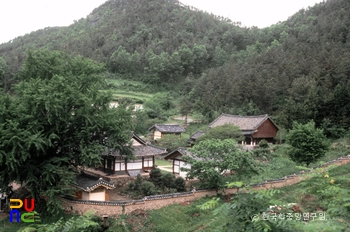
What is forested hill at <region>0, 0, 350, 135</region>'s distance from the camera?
38.4 m

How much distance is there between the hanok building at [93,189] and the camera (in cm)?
1988

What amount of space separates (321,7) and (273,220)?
91.9m

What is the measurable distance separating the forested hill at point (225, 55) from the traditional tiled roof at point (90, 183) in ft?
65.0

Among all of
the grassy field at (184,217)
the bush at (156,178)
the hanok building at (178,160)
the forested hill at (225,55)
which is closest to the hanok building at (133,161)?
the hanok building at (178,160)

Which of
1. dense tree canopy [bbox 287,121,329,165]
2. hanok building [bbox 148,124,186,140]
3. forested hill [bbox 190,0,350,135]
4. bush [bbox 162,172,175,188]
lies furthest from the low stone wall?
hanok building [bbox 148,124,186,140]

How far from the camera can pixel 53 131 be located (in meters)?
19.1

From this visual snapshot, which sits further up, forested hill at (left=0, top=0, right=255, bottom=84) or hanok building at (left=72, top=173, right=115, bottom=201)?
forested hill at (left=0, top=0, right=255, bottom=84)

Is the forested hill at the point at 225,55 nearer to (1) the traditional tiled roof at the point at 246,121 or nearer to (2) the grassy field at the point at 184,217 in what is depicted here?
(1) the traditional tiled roof at the point at 246,121

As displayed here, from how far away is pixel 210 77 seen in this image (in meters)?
59.6

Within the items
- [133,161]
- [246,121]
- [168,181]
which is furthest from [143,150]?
[246,121]

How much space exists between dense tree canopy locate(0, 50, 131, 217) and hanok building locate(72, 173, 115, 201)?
1.07 m

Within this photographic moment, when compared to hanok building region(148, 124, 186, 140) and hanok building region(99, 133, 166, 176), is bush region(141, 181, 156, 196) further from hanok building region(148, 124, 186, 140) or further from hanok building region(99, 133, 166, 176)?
hanok building region(148, 124, 186, 140)

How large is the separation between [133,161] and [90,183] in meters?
6.02

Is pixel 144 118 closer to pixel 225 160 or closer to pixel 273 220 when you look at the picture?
pixel 225 160
